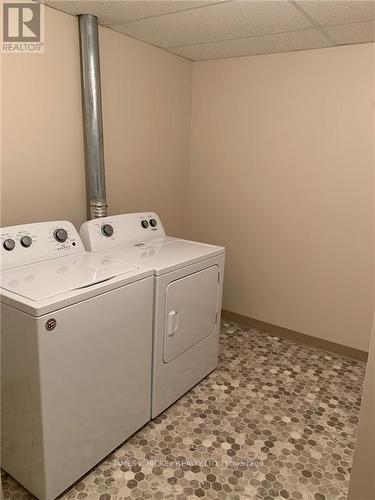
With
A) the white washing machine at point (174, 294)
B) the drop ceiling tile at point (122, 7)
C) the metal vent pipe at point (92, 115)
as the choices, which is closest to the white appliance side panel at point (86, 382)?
the white washing machine at point (174, 294)

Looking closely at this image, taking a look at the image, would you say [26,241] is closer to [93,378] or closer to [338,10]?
[93,378]

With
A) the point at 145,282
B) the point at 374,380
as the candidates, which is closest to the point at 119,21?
the point at 145,282

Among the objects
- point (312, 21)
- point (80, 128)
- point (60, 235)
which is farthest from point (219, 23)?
point (60, 235)

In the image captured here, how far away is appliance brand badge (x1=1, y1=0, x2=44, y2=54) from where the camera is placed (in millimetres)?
1884

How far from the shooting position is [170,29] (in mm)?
2273

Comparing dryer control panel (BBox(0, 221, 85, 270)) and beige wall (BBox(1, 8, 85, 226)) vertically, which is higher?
beige wall (BBox(1, 8, 85, 226))

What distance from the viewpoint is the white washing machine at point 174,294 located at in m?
2.00

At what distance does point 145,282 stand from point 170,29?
147cm

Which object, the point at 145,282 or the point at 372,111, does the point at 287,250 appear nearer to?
the point at 372,111

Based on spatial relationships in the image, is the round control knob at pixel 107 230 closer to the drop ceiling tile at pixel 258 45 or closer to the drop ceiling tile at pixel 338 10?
the drop ceiling tile at pixel 258 45

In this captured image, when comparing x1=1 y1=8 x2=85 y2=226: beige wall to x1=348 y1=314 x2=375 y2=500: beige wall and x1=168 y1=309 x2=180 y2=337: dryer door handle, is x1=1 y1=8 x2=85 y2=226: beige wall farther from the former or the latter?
x1=348 y1=314 x2=375 y2=500: beige wall

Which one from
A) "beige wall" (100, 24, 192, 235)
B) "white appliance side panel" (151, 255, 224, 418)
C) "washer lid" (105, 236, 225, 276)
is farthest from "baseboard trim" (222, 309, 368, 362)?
"washer lid" (105, 236, 225, 276)

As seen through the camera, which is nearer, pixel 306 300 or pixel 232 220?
pixel 306 300

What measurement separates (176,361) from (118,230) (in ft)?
2.68
